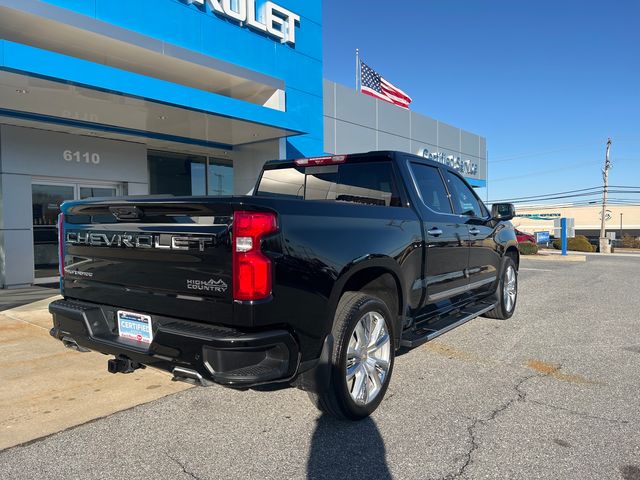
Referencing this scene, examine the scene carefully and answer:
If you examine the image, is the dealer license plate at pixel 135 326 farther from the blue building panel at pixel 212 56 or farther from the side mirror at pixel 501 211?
the blue building panel at pixel 212 56

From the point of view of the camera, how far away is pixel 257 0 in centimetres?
1099

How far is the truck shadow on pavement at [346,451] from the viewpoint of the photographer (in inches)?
105

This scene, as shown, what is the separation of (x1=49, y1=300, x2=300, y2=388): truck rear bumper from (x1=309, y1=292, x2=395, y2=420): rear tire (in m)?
0.43

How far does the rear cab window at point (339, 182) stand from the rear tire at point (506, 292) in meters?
2.70

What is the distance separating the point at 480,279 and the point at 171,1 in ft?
26.6

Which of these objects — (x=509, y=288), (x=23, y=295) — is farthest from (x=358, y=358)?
(x=23, y=295)

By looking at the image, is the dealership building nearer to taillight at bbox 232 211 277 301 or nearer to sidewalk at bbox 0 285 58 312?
sidewalk at bbox 0 285 58 312

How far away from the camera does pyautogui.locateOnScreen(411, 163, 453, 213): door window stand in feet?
14.7

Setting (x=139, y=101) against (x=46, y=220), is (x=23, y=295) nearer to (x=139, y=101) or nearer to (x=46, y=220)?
(x=46, y=220)

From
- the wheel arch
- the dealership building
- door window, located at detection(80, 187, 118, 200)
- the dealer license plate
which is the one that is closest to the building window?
the dealership building

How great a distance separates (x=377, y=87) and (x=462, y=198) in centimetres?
1489

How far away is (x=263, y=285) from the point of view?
259 centimetres

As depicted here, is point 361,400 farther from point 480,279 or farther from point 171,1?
point 171,1

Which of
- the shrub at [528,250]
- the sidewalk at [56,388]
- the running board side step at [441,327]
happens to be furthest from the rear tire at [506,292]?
the shrub at [528,250]
